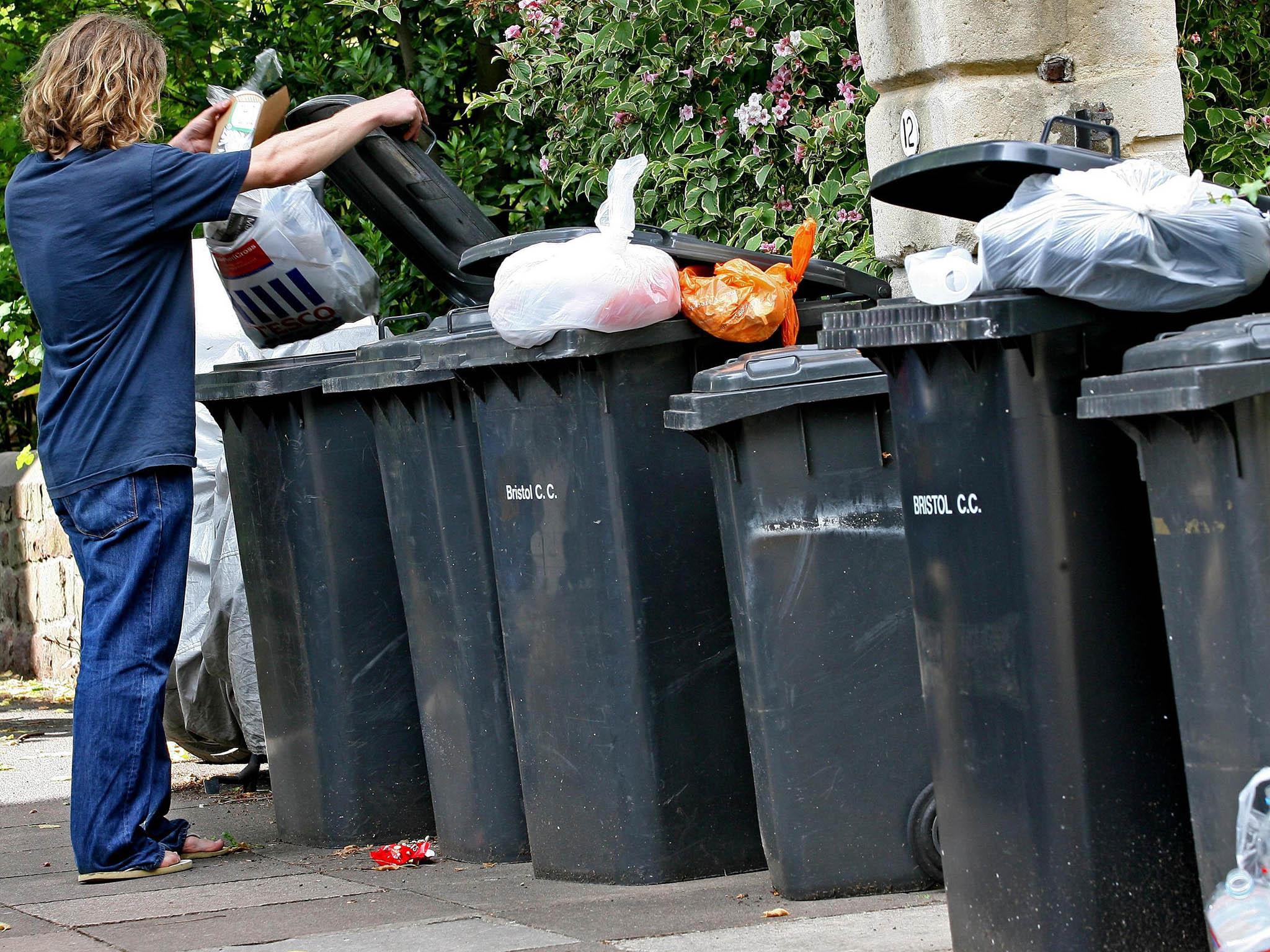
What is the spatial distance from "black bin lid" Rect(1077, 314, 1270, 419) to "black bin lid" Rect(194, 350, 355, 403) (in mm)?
2361

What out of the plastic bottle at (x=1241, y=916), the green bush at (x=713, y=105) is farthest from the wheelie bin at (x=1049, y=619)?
the green bush at (x=713, y=105)

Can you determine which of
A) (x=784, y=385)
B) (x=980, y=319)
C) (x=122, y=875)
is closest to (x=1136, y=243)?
(x=980, y=319)

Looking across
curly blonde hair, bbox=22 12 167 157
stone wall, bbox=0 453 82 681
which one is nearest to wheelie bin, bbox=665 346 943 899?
curly blonde hair, bbox=22 12 167 157

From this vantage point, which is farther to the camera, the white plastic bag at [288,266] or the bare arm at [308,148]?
the white plastic bag at [288,266]

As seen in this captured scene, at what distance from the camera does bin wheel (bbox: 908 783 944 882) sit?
139 inches

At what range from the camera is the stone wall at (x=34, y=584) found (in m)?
8.55

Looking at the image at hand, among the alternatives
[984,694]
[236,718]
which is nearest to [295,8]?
[236,718]

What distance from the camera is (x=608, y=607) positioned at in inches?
146

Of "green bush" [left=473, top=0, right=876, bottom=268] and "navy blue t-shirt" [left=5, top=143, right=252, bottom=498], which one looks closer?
"navy blue t-shirt" [left=5, top=143, right=252, bottom=498]

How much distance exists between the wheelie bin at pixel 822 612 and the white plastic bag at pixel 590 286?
0.76 feet

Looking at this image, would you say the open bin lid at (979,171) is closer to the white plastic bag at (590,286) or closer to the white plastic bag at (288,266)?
the white plastic bag at (590,286)

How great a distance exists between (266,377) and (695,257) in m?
1.25

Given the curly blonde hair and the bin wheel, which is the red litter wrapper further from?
the curly blonde hair

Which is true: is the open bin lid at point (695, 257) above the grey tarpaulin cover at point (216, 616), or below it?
above
